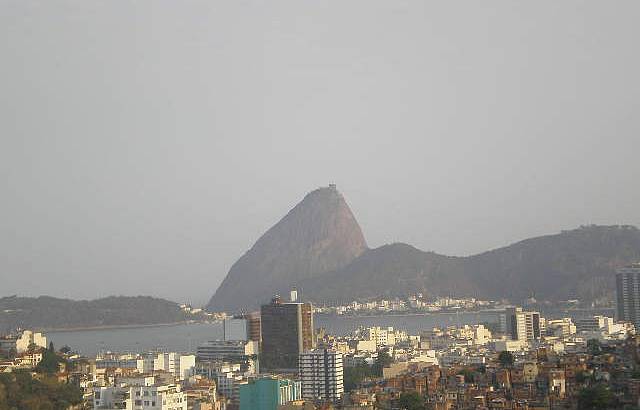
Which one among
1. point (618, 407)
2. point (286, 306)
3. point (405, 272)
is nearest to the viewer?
point (618, 407)

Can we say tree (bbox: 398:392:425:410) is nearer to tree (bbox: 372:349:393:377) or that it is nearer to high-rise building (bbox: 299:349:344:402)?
high-rise building (bbox: 299:349:344:402)

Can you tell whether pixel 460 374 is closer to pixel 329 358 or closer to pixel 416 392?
pixel 416 392

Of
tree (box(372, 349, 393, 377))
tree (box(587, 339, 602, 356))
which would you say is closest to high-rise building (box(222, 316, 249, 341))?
tree (box(372, 349, 393, 377))

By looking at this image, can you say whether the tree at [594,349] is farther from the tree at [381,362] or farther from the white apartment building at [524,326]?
the white apartment building at [524,326]

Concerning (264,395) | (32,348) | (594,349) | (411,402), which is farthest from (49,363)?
(594,349)

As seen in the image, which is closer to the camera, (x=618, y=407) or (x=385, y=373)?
(x=618, y=407)

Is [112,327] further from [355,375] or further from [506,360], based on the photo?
[506,360]

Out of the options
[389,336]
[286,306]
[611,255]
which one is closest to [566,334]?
[389,336]
